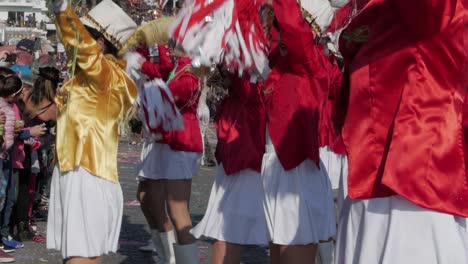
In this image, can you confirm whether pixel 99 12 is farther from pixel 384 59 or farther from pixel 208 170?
pixel 208 170

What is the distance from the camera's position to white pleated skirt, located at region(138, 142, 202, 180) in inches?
307

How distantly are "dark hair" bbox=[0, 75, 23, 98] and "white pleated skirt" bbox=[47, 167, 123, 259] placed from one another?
12.3ft

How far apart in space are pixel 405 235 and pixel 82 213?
2.49m

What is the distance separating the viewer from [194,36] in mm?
4570

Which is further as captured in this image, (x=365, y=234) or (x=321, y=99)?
(x=321, y=99)

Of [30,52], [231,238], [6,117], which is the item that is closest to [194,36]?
[231,238]

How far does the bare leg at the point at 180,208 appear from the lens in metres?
7.64

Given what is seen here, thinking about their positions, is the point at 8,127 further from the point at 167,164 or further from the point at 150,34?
the point at 150,34

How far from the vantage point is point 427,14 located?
3.41 metres

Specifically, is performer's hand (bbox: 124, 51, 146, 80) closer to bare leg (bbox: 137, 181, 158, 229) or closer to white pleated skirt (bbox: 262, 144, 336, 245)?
white pleated skirt (bbox: 262, 144, 336, 245)

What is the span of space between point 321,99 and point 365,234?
7.80ft

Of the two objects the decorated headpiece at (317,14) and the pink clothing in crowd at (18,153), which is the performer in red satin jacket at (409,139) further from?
the pink clothing in crowd at (18,153)

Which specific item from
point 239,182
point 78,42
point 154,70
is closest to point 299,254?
point 239,182

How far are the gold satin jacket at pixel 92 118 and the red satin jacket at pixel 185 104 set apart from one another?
1.65m
